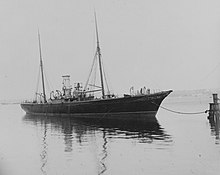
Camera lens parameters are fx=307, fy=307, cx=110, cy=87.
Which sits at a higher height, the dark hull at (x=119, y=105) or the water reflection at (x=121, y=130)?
the dark hull at (x=119, y=105)

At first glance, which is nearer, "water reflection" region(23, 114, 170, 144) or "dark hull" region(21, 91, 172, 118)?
"water reflection" region(23, 114, 170, 144)

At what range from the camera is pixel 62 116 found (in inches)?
1906

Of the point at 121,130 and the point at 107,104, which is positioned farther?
the point at 107,104

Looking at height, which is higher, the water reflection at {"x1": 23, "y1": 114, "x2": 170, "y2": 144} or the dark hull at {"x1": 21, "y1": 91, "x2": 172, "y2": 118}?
the dark hull at {"x1": 21, "y1": 91, "x2": 172, "y2": 118}

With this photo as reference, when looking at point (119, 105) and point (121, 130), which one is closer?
point (121, 130)

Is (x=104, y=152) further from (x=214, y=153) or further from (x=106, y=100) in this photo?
(x=106, y=100)

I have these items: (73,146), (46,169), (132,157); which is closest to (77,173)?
(46,169)

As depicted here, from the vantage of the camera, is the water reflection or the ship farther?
the ship

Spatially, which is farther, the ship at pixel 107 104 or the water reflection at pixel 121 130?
the ship at pixel 107 104

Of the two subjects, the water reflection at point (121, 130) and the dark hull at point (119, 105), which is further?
the dark hull at point (119, 105)

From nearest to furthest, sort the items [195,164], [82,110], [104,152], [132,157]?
[195,164]
[132,157]
[104,152]
[82,110]

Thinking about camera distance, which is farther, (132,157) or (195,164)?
(132,157)

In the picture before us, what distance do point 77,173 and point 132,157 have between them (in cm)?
335

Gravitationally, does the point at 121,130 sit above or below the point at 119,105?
below
